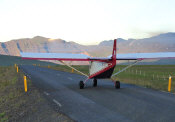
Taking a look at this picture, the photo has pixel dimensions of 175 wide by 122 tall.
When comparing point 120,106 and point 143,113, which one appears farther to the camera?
point 120,106

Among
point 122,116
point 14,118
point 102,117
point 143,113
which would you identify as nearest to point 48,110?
point 14,118

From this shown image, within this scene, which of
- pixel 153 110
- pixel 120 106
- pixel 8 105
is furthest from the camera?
pixel 8 105

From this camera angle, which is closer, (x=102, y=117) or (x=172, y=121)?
A: (x=172, y=121)

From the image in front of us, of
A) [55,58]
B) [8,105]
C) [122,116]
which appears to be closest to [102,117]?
[122,116]

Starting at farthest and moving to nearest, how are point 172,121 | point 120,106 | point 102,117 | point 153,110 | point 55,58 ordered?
point 55,58
point 120,106
point 153,110
point 102,117
point 172,121

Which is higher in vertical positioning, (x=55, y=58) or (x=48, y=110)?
(x=55, y=58)

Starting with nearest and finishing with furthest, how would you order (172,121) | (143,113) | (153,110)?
1. (172,121)
2. (143,113)
3. (153,110)

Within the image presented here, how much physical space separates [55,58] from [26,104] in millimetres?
4959

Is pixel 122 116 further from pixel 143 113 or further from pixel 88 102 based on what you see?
pixel 88 102

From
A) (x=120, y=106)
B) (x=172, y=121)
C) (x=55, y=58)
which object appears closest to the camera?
(x=172, y=121)

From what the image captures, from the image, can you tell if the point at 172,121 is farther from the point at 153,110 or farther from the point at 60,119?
the point at 60,119

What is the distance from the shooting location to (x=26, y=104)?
9977 mm

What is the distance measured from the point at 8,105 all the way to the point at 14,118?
8.47ft

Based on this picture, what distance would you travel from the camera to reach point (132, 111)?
839cm
